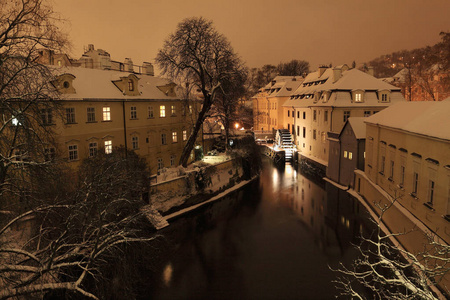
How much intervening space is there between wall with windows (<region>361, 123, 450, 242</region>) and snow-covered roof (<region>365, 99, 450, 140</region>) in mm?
257

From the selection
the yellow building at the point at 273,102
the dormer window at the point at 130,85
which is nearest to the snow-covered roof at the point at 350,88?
the yellow building at the point at 273,102

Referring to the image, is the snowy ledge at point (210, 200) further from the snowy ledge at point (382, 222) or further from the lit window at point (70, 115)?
the lit window at point (70, 115)

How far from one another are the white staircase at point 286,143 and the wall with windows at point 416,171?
1817 centimetres

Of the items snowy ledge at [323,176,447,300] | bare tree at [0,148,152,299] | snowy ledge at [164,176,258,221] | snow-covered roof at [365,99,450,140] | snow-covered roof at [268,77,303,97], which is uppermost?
snow-covered roof at [268,77,303,97]

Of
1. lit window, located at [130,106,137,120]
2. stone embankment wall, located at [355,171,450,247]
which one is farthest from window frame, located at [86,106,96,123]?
stone embankment wall, located at [355,171,450,247]

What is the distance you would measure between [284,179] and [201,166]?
27.9 feet

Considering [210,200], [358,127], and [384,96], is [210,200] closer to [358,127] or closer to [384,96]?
[358,127]

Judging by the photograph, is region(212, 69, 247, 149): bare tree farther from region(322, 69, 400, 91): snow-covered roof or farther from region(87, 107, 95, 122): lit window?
region(87, 107, 95, 122): lit window

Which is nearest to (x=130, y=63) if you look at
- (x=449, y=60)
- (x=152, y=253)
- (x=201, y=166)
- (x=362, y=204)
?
(x=201, y=166)

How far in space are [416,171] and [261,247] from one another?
23.1ft

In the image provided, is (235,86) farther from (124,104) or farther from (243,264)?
(243,264)

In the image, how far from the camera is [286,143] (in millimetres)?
37344

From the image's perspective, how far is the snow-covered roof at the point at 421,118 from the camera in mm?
11148

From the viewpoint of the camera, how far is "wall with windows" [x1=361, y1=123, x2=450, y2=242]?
34.3 ft
